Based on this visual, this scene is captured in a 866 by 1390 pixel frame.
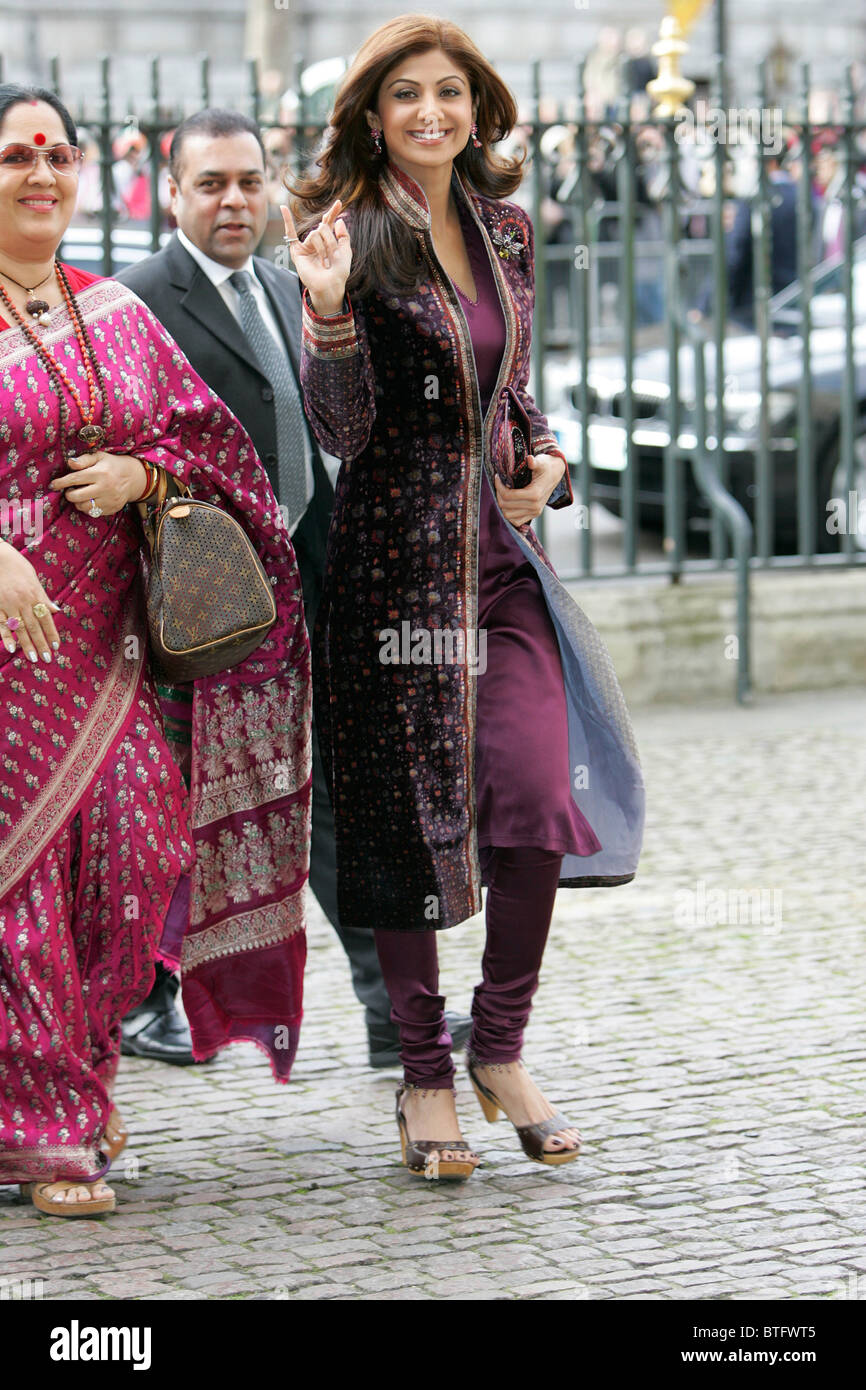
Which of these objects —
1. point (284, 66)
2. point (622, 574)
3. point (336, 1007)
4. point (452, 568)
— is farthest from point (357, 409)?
point (284, 66)

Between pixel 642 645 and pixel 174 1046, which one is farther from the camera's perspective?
pixel 642 645

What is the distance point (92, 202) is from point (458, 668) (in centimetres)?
570

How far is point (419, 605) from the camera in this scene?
4.16m

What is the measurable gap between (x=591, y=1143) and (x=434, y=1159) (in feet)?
1.31

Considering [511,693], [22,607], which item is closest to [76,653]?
[22,607]

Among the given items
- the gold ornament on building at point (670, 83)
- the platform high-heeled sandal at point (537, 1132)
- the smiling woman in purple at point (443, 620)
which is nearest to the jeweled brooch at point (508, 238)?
the smiling woman in purple at point (443, 620)

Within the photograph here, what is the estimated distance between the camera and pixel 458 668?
13.6 feet

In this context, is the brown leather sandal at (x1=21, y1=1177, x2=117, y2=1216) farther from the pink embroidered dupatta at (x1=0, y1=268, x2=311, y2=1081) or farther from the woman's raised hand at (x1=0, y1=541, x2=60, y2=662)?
the woman's raised hand at (x1=0, y1=541, x2=60, y2=662)

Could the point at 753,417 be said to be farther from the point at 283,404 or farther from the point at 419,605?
the point at 419,605

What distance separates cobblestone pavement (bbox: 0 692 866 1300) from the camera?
3678mm

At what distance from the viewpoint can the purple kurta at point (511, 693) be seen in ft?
13.6

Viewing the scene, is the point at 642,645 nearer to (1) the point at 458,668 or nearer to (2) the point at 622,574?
(2) the point at 622,574

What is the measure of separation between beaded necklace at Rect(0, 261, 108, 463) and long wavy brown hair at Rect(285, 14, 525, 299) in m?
0.48

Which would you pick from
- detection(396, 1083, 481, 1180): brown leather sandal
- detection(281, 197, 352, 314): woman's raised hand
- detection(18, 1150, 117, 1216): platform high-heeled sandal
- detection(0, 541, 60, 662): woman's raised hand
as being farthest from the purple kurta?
detection(18, 1150, 117, 1216): platform high-heeled sandal
